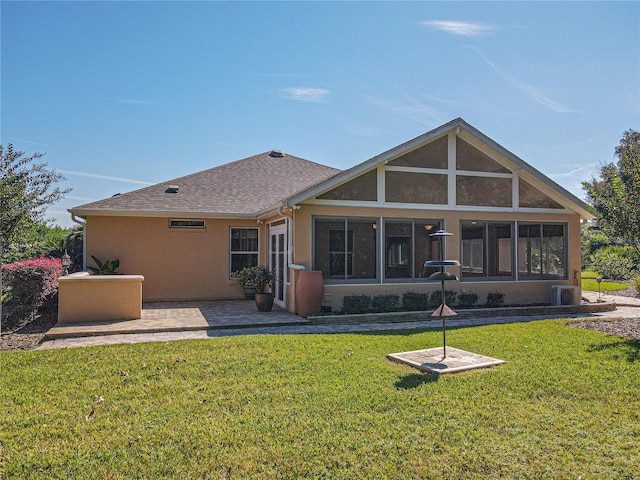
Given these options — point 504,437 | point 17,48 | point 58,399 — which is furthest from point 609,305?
point 17,48

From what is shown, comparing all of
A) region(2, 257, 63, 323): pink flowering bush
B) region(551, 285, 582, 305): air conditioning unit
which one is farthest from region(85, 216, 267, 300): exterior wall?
region(551, 285, 582, 305): air conditioning unit

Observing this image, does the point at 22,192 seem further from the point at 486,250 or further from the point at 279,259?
the point at 486,250

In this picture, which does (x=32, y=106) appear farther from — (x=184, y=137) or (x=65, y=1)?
(x=184, y=137)

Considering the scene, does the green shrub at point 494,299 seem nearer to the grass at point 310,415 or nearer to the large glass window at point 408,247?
the large glass window at point 408,247

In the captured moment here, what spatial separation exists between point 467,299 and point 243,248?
7455mm

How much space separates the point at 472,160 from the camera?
12891mm

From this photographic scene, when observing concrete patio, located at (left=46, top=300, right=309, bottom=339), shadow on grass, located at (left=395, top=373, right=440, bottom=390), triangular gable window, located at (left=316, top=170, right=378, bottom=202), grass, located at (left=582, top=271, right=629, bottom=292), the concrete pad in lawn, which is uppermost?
triangular gable window, located at (left=316, top=170, right=378, bottom=202)

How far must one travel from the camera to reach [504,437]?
400cm

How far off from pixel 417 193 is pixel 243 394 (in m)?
8.65

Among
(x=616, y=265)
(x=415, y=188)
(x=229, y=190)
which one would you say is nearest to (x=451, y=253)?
(x=415, y=188)

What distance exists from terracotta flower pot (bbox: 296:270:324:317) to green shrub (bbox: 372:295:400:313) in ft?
4.99

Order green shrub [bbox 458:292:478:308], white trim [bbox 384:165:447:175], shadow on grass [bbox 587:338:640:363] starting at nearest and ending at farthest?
shadow on grass [bbox 587:338:640:363], white trim [bbox 384:165:447:175], green shrub [bbox 458:292:478:308]

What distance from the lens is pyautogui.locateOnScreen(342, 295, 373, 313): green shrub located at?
440 inches

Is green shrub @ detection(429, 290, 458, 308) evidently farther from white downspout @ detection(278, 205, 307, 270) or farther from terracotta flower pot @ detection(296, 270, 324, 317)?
white downspout @ detection(278, 205, 307, 270)
